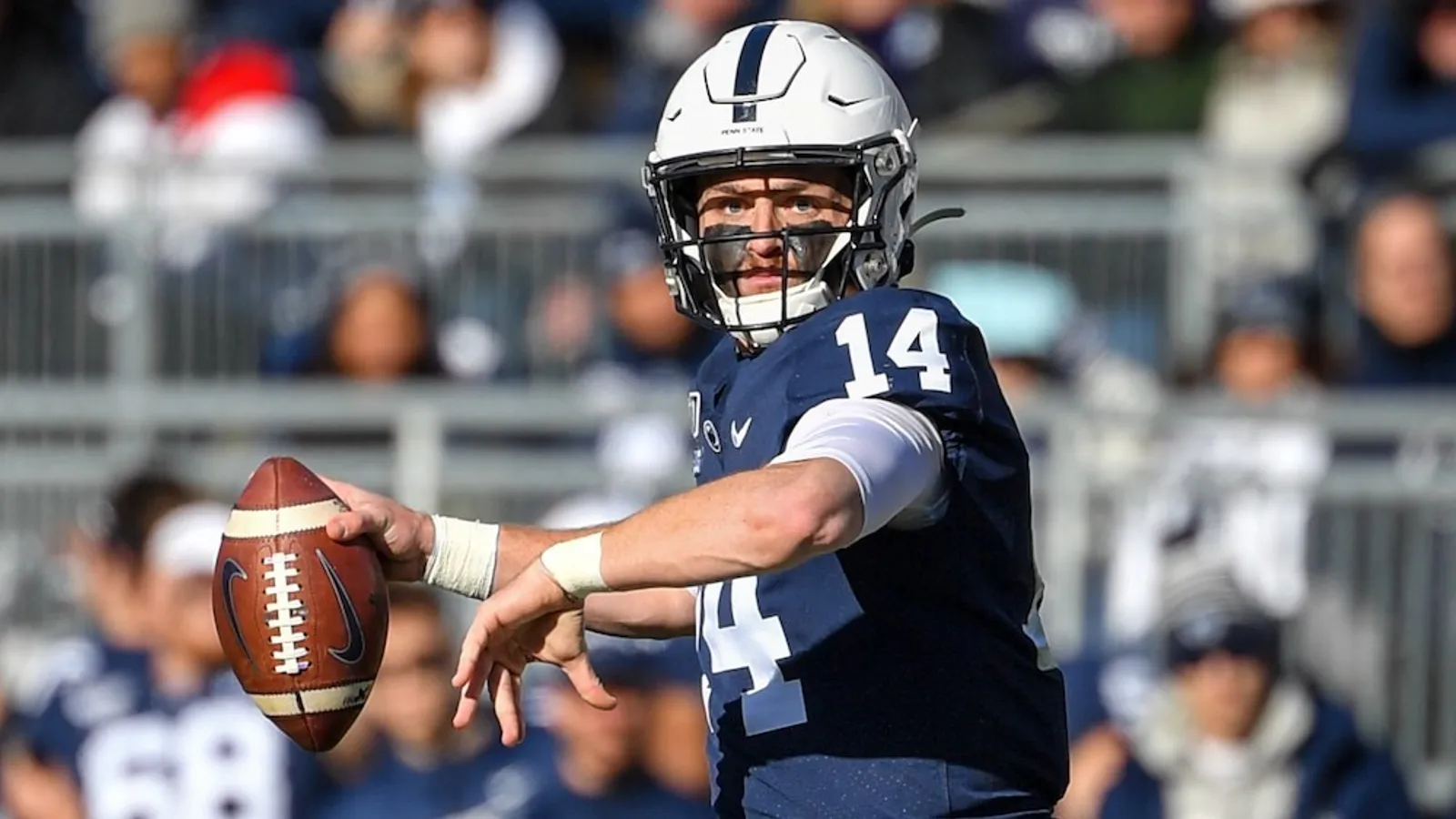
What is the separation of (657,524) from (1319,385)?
5211mm

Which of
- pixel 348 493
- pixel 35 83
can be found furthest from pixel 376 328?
pixel 348 493

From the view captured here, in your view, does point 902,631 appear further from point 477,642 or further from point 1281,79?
point 1281,79

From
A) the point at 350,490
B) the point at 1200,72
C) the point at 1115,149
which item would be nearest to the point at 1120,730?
the point at 1115,149

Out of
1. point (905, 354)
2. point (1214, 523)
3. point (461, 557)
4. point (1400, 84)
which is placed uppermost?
point (1400, 84)

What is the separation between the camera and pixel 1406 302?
8.20 m

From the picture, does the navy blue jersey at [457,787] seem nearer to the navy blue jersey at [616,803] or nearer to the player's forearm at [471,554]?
the navy blue jersey at [616,803]

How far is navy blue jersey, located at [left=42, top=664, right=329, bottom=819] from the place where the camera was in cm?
805

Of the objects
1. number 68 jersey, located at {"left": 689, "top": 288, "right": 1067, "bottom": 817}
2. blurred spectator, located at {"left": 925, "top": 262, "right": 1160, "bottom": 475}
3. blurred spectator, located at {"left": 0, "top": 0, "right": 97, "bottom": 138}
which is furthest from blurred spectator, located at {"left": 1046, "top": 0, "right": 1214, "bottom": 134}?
number 68 jersey, located at {"left": 689, "top": 288, "right": 1067, "bottom": 817}

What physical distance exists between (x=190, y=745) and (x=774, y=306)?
442cm

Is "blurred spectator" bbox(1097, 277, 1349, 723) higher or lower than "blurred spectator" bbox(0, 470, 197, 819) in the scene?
higher

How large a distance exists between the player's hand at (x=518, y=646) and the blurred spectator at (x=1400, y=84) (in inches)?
213

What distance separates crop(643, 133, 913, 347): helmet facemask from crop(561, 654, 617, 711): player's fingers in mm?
664

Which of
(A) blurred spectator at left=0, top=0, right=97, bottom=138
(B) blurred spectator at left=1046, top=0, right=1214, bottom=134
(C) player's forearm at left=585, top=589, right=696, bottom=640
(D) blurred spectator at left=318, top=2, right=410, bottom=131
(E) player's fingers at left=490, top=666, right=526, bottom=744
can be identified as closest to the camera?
(E) player's fingers at left=490, top=666, right=526, bottom=744

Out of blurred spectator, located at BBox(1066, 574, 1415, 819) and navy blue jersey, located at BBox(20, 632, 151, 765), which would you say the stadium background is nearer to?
blurred spectator, located at BBox(1066, 574, 1415, 819)
